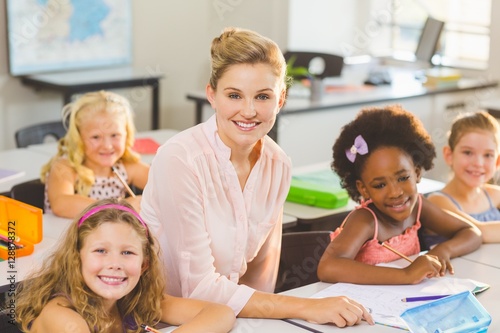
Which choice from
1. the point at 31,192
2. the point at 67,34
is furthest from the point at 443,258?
the point at 67,34

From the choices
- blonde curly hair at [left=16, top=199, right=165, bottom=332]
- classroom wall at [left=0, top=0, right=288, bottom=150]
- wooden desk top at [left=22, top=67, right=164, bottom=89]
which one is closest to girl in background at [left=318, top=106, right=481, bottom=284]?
blonde curly hair at [left=16, top=199, right=165, bottom=332]

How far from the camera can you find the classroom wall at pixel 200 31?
6077mm

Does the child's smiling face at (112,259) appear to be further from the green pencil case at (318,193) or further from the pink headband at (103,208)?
the green pencil case at (318,193)

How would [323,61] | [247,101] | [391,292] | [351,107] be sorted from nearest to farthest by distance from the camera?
[247,101], [391,292], [351,107], [323,61]

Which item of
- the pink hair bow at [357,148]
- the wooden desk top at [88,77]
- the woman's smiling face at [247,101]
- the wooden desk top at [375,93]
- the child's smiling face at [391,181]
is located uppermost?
the woman's smiling face at [247,101]

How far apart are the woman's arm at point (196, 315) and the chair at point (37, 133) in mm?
2405

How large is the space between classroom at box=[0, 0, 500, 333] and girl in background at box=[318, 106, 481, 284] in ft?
6.43

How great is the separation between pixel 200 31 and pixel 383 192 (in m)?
4.11

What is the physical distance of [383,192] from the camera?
8.12ft

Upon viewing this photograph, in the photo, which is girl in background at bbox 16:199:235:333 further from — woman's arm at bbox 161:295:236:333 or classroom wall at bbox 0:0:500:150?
classroom wall at bbox 0:0:500:150

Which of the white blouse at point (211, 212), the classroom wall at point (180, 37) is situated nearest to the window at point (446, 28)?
the classroom wall at point (180, 37)

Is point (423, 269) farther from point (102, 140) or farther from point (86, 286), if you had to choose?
point (102, 140)

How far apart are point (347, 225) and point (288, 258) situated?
252 mm

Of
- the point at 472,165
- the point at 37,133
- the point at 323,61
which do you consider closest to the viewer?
the point at 472,165
